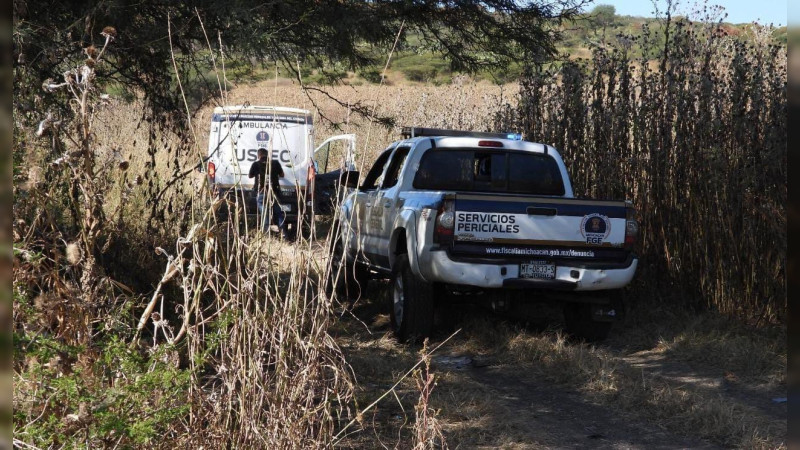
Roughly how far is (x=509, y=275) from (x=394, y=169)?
2.56 metres

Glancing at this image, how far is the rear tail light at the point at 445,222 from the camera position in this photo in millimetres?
8086

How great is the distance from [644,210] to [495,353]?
3.01 meters

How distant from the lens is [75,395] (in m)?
3.24

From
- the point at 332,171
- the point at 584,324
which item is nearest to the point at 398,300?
the point at 584,324

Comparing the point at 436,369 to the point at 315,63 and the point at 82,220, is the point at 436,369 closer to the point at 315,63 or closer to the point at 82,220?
the point at 315,63

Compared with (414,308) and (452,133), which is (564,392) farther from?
(452,133)

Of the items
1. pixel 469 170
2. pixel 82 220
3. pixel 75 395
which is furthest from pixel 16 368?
pixel 469 170

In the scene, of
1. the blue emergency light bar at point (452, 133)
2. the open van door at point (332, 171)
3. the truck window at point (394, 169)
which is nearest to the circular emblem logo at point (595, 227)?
the blue emergency light bar at point (452, 133)

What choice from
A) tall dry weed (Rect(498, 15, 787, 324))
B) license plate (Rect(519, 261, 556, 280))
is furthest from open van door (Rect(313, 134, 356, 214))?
tall dry weed (Rect(498, 15, 787, 324))

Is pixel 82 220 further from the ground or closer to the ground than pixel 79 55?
closer to the ground

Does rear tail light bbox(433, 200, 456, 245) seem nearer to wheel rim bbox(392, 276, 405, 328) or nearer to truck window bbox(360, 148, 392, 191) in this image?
wheel rim bbox(392, 276, 405, 328)

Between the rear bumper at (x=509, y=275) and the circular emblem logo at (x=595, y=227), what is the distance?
0.81 ft

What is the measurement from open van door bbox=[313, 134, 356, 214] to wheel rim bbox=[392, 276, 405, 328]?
3.11 ft

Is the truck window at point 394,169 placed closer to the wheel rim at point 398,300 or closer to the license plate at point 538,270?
the wheel rim at point 398,300
